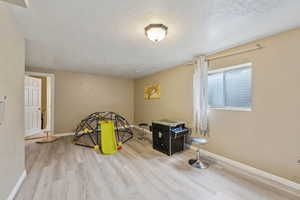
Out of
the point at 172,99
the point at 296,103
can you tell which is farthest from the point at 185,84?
the point at 296,103

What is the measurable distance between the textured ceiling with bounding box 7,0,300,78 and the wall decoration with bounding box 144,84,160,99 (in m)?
2.00

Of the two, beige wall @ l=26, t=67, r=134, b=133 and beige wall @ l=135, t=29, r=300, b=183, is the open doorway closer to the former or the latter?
beige wall @ l=26, t=67, r=134, b=133

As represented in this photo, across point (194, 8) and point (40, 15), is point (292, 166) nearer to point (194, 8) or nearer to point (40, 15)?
point (194, 8)

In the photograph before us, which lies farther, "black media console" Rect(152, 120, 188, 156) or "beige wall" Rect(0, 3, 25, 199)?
"black media console" Rect(152, 120, 188, 156)

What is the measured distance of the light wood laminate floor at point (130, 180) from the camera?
1.69 meters

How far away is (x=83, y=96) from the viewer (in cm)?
484

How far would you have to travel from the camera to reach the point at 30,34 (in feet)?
6.48

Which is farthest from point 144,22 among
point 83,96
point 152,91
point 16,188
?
point 83,96

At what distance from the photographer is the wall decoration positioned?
4.49 m

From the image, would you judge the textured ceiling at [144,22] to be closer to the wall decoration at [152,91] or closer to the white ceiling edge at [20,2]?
the white ceiling edge at [20,2]

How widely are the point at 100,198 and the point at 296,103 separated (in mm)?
3036

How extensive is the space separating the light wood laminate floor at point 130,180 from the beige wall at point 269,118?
0.39m

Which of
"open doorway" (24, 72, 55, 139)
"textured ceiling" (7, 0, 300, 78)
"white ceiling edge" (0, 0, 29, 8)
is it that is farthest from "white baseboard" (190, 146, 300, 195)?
"open doorway" (24, 72, 55, 139)

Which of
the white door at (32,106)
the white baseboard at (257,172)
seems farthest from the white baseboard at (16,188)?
the white baseboard at (257,172)
